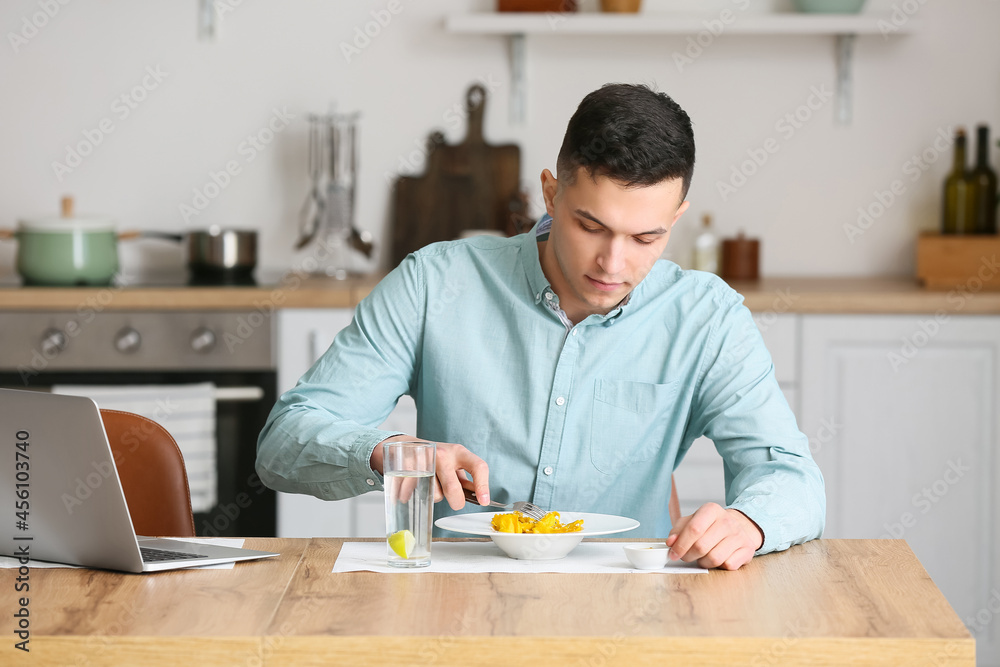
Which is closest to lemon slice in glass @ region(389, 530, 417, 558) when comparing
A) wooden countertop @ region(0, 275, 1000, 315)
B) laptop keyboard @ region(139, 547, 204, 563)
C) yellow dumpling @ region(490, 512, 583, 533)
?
yellow dumpling @ region(490, 512, 583, 533)

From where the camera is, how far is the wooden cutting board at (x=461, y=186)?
3.21m

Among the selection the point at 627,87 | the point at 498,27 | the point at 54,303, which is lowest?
the point at 54,303

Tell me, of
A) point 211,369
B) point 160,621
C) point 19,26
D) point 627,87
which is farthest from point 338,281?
point 160,621

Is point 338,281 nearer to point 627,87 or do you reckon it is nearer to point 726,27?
point 726,27

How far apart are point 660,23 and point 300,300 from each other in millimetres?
1257

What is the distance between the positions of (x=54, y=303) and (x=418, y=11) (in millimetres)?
1328

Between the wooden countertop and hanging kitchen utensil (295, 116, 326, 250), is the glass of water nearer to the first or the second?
the wooden countertop

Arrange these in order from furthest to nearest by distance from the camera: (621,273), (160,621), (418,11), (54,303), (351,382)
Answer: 1. (418,11)
2. (54,303)
3. (351,382)
4. (621,273)
5. (160,621)

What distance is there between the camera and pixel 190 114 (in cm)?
323

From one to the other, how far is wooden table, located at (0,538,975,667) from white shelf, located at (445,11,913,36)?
84.4 inches

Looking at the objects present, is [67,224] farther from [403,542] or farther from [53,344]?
[403,542]

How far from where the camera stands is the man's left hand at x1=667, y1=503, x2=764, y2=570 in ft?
3.84

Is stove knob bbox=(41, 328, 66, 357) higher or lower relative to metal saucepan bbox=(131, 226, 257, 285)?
lower

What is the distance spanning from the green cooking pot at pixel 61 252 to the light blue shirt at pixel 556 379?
1.48 metres
